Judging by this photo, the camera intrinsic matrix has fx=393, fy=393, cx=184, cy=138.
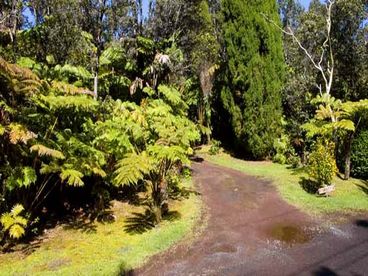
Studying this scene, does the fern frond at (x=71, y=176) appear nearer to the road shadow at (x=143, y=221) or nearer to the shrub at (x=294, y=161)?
the road shadow at (x=143, y=221)

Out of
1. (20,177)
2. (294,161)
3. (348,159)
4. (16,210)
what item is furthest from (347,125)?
(16,210)

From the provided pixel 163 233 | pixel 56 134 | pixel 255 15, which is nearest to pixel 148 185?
pixel 163 233

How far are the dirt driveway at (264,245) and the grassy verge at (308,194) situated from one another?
0.50m

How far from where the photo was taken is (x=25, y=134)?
22.2ft

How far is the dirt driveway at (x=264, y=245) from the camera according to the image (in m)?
6.70

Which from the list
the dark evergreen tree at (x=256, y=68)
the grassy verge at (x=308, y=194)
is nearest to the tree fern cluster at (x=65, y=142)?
the grassy verge at (x=308, y=194)

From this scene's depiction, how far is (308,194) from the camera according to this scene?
430 inches

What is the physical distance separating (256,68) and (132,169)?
9665 mm

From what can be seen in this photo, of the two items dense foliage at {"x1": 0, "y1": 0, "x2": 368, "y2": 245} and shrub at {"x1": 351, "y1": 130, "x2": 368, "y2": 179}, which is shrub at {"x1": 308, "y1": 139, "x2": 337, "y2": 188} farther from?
shrub at {"x1": 351, "y1": 130, "x2": 368, "y2": 179}

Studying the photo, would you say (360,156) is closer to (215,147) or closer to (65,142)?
(215,147)

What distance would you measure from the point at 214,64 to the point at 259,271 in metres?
12.9

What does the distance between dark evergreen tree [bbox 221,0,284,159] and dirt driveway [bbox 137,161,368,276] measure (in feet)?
17.6

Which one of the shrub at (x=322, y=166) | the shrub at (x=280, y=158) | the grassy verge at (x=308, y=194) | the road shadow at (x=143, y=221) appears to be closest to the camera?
the road shadow at (x=143, y=221)

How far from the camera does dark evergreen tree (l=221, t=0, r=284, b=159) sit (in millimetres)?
15656
